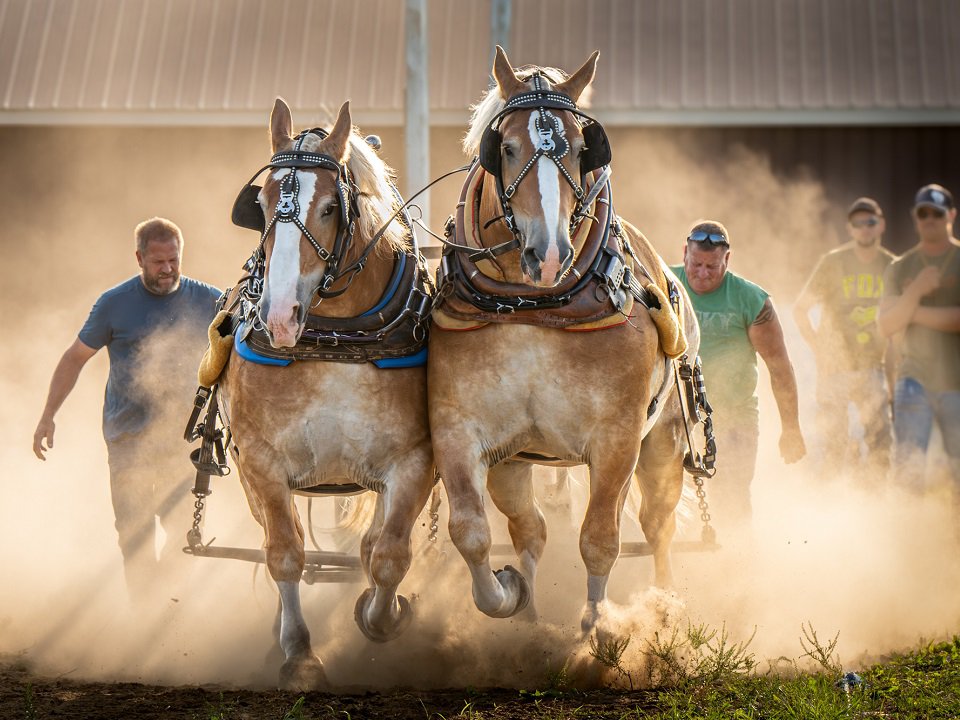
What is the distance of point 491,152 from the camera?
13.5 feet

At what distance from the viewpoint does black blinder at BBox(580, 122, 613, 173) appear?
4137 mm

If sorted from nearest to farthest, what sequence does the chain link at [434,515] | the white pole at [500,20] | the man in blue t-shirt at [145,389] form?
the chain link at [434,515] < the man in blue t-shirt at [145,389] < the white pole at [500,20]

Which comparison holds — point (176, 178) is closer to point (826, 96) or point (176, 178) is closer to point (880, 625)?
point (826, 96)

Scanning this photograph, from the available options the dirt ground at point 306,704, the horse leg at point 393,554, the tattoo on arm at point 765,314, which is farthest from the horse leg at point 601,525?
the tattoo on arm at point 765,314

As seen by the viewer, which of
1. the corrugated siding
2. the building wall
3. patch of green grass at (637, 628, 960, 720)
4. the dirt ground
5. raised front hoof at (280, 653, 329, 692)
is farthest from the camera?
the building wall

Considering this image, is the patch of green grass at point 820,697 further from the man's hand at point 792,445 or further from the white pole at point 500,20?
the white pole at point 500,20

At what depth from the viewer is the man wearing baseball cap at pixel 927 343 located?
7.00 meters

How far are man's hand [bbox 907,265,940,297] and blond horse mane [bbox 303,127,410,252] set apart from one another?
373 centimetres

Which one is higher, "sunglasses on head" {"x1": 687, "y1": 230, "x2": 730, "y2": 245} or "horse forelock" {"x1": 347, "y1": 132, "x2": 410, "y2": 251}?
"sunglasses on head" {"x1": 687, "y1": 230, "x2": 730, "y2": 245}

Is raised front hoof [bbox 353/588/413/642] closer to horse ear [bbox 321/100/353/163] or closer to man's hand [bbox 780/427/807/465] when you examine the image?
horse ear [bbox 321/100/353/163]

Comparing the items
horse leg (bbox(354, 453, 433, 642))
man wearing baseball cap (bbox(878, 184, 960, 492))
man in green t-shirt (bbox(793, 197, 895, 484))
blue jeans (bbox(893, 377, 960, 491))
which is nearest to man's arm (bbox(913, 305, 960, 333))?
man wearing baseball cap (bbox(878, 184, 960, 492))

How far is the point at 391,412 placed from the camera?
173 inches

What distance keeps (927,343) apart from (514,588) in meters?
3.68

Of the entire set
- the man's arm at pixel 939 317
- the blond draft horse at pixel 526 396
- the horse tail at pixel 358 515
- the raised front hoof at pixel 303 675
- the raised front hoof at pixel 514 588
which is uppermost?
the man's arm at pixel 939 317
